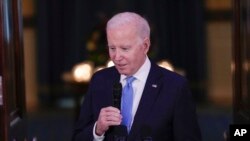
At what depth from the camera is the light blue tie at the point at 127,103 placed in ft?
10.8

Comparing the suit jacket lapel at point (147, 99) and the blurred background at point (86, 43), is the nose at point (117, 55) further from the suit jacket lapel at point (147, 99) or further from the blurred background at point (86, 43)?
the blurred background at point (86, 43)

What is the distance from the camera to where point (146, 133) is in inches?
129

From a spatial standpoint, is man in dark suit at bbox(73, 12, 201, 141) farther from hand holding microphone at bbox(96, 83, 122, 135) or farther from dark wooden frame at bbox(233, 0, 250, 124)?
dark wooden frame at bbox(233, 0, 250, 124)

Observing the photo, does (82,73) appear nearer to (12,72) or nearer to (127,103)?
(12,72)

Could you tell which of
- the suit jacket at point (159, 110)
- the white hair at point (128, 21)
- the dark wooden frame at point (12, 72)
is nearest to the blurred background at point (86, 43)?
the dark wooden frame at point (12, 72)

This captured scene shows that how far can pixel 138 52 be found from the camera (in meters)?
3.19

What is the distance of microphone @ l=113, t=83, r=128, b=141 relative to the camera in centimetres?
317

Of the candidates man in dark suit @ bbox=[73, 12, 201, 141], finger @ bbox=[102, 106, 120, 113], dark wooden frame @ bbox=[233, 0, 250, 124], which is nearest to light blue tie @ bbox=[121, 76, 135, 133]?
man in dark suit @ bbox=[73, 12, 201, 141]

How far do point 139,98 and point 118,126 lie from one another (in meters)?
0.18

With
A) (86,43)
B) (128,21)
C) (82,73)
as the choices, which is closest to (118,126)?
(128,21)

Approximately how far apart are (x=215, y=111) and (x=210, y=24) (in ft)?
5.29

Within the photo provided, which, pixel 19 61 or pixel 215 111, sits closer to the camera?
pixel 19 61

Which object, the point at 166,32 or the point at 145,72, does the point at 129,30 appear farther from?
the point at 166,32

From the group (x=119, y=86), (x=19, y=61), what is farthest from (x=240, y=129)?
(x=19, y=61)
